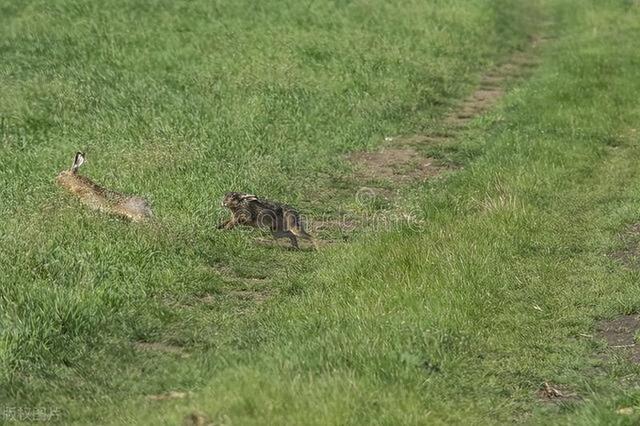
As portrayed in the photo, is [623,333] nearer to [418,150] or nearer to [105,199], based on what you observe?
Result: [105,199]

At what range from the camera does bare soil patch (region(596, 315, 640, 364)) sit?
748 centimetres

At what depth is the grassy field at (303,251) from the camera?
250 inches

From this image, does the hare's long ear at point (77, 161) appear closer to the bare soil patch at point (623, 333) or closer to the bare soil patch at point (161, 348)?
the bare soil patch at point (161, 348)

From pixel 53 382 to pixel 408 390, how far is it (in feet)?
7.62

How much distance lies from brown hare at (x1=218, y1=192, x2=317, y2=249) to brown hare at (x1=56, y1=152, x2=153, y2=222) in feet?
2.72

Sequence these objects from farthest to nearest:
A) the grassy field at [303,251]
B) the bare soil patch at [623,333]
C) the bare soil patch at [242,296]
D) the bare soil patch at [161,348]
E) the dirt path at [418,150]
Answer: the dirt path at [418,150], the bare soil patch at [242,296], the bare soil patch at [623,333], the bare soil patch at [161,348], the grassy field at [303,251]

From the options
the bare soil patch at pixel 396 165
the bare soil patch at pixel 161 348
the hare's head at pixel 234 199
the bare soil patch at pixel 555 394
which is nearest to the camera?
the bare soil patch at pixel 555 394

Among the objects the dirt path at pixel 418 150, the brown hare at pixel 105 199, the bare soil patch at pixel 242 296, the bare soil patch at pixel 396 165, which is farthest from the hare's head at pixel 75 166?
the bare soil patch at pixel 396 165

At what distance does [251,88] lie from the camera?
16.8 meters

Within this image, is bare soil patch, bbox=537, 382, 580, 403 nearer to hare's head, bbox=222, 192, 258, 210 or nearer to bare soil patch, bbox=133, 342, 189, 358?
bare soil patch, bbox=133, 342, 189, 358

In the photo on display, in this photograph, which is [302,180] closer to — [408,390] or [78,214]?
[78,214]

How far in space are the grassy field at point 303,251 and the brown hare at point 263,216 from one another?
5.6 inches

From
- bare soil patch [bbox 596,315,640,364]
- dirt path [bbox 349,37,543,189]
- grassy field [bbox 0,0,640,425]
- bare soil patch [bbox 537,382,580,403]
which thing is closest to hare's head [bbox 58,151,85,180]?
grassy field [bbox 0,0,640,425]

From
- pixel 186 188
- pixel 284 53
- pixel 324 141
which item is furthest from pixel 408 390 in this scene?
pixel 284 53
